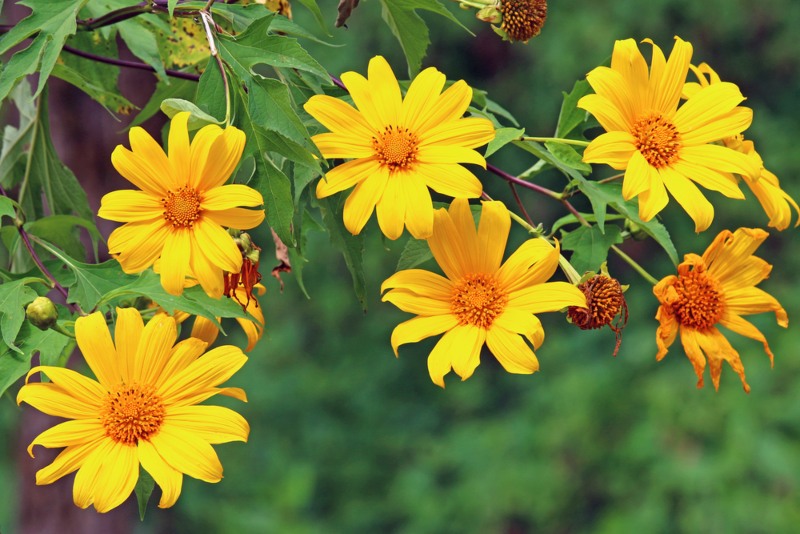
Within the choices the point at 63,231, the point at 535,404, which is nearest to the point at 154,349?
the point at 63,231

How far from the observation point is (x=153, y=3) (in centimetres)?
95

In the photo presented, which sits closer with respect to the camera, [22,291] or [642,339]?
[22,291]

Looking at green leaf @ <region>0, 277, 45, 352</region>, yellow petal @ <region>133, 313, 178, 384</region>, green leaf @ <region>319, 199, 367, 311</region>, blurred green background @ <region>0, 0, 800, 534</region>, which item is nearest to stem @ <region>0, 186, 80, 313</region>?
green leaf @ <region>0, 277, 45, 352</region>

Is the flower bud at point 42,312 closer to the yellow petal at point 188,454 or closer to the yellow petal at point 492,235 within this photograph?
the yellow petal at point 188,454

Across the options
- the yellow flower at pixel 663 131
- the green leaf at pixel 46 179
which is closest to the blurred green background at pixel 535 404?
the green leaf at pixel 46 179

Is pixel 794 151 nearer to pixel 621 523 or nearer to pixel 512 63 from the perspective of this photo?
pixel 512 63

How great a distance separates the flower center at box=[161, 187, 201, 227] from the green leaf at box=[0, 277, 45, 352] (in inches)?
6.5

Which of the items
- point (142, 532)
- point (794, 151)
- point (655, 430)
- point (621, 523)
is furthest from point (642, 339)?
point (142, 532)

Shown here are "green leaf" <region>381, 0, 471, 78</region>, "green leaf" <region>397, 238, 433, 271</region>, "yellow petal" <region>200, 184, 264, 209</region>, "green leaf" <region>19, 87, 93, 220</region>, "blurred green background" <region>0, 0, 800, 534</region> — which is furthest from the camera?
"blurred green background" <region>0, 0, 800, 534</region>

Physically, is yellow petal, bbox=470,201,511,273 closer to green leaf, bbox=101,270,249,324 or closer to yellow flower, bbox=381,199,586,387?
yellow flower, bbox=381,199,586,387

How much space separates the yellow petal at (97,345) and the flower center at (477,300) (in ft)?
0.89

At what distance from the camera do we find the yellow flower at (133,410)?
0.83 metres

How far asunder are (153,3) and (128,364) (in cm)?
31

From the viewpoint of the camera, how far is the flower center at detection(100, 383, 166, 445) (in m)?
0.84
